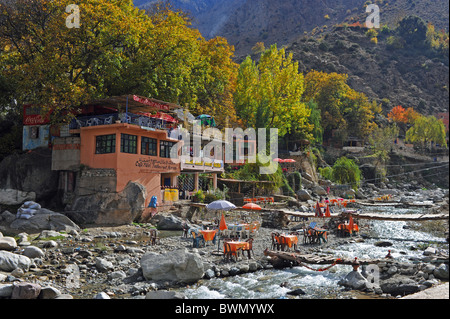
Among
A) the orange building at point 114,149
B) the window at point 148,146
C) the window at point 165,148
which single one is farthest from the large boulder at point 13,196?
the window at point 165,148

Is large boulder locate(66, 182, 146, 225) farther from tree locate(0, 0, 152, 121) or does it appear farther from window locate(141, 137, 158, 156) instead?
tree locate(0, 0, 152, 121)

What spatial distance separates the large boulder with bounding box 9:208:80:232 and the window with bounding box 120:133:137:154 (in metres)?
5.68

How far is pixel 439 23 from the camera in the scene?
11419 cm

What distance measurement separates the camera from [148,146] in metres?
26.1

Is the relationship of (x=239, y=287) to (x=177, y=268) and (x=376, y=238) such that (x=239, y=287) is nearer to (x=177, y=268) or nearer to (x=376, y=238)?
(x=177, y=268)

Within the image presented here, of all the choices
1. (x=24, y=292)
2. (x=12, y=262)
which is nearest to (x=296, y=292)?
(x=24, y=292)

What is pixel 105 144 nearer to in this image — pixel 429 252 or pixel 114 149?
pixel 114 149

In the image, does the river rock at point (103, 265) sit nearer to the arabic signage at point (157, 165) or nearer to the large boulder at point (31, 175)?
the arabic signage at point (157, 165)

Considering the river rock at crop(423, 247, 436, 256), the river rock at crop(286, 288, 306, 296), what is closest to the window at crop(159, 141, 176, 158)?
the river rock at crop(423, 247, 436, 256)

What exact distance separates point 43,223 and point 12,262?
Result: 8.20 m

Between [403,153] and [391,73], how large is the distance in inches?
1651

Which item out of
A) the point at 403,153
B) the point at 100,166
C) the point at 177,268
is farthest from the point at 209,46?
the point at 403,153

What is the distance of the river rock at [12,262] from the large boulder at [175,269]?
12.6 feet

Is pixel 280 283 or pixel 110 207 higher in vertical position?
pixel 110 207
